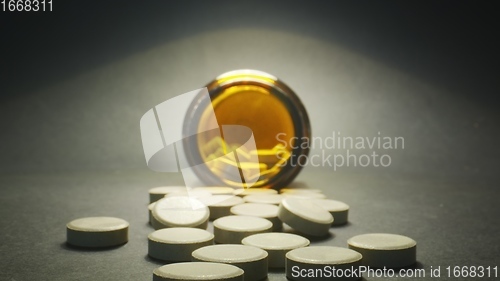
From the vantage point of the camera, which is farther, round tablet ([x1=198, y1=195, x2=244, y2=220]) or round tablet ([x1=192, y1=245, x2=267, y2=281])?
round tablet ([x1=198, y1=195, x2=244, y2=220])

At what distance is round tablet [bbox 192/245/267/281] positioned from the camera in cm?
112

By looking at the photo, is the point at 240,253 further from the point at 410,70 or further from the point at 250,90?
the point at 410,70

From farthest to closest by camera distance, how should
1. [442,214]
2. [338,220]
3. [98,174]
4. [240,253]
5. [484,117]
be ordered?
1. [484,117]
2. [98,174]
3. [442,214]
4. [338,220]
5. [240,253]

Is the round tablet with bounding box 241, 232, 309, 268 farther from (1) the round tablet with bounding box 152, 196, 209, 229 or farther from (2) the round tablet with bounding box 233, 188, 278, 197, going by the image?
(2) the round tablet with bounding box 233, 188, 278, 197

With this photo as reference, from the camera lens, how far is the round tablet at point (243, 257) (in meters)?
1.12

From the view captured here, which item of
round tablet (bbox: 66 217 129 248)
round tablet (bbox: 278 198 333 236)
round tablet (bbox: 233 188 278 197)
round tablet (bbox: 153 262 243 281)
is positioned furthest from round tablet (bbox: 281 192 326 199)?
round tablet (bbox: 153 262 243 281)

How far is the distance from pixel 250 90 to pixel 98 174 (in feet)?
2.51

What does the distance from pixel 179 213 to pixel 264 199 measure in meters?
0.33

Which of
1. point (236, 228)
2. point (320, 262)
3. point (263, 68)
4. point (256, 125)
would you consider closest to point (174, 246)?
point (236, 228)

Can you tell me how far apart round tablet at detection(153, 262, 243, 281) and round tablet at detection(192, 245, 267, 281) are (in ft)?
0.15

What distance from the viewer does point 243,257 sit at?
3.73ft

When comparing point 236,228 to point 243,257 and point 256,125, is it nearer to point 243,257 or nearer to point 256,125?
point 243,257

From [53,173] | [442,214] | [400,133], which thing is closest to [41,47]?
[53,173]

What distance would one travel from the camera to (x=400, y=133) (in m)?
2.71
